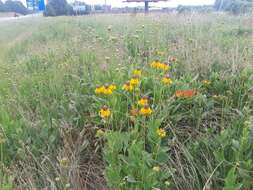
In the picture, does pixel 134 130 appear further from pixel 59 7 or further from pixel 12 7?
pixel 12 7

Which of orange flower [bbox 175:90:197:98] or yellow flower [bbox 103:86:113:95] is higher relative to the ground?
yellow flower [bbox 103:86:113:95]

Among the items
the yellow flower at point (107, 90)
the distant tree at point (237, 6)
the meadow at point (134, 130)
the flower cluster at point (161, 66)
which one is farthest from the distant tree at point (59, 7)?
the yellow flower at point (107, 90)

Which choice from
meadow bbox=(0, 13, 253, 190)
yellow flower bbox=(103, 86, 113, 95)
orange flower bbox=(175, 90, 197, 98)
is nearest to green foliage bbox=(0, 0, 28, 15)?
meadow bbox=(0, 13, 253, 190)

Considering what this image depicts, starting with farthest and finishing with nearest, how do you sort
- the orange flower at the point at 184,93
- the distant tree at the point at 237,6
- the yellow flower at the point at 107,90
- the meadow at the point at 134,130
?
the distant tree at the point at 237,6, the orange flower at the point at 184,93, the yellow flower at the point at 107,90, the meadow at the point at 134,130

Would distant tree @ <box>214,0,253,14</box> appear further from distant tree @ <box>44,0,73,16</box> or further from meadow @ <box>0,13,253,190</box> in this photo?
distant tree @ <box>44,0,73,16</box>

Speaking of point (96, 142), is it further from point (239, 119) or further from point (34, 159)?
point (239, 119)

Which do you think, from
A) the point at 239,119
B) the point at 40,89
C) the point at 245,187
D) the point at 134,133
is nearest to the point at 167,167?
the point at 134,133

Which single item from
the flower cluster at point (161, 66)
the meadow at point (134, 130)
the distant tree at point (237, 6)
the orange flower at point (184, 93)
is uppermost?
the distant tree at point (237, 6)

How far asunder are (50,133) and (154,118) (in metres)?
0.78

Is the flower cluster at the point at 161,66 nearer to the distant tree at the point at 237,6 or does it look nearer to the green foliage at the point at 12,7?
the distant tree at the point at 237,6

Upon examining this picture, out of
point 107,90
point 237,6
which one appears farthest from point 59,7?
point 107,90

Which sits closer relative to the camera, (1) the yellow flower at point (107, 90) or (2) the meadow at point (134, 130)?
(2) the meadow at point (134, 130)

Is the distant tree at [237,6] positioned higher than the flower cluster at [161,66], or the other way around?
the distant tree at [237,6]

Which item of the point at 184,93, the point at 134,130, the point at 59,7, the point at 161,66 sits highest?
the point at 59,7
